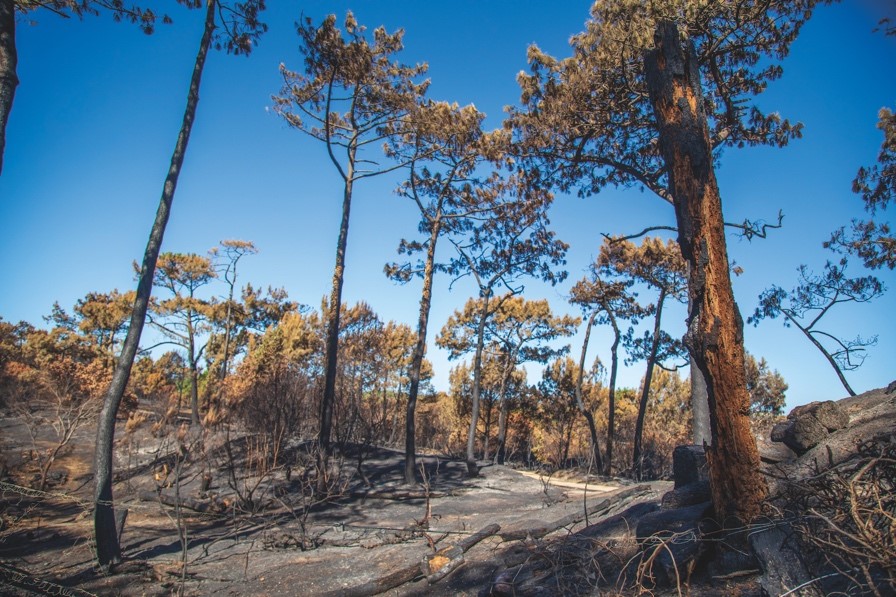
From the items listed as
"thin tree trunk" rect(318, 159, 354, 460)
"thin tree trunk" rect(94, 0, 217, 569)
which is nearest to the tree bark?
"thin tree trunk" rect(94, 0, 217, 569)

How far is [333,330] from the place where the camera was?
33.4 ft

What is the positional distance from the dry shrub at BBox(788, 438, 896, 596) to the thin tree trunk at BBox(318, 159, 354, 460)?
8488mm

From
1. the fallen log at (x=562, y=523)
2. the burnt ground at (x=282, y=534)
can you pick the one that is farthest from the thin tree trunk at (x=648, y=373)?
the fallen log at (x=562, y=523)

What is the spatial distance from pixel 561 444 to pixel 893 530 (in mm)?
20486

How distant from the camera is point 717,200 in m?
3.62

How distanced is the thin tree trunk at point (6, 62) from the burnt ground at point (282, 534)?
292cm

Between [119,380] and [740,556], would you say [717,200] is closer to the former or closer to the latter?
[740,556]

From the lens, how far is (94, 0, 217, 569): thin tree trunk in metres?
5.30

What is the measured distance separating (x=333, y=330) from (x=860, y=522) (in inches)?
375

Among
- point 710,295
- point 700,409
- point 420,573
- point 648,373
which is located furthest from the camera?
point 648,373

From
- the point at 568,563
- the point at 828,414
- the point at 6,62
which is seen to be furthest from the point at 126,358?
the point at 828,414

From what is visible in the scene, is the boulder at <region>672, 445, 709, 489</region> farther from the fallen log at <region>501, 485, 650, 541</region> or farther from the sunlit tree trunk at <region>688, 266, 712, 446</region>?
the sunlit tree trunk at <region>688, 266, 712, 446</region>

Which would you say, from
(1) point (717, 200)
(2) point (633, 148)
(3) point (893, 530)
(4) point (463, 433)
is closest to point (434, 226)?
(2) point (633, 148)

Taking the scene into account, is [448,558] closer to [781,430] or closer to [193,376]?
[781,430]
